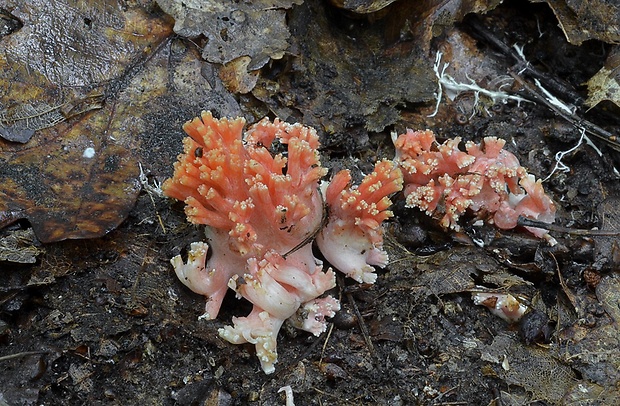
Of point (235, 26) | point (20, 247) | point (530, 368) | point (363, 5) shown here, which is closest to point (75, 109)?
point (20, 247)

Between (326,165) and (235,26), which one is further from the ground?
(235,26)

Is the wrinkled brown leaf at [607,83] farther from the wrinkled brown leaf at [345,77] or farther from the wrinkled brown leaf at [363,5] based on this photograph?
the wrinkled brown leaf at [363,5]

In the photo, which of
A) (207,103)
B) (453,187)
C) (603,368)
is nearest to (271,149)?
(207,103)

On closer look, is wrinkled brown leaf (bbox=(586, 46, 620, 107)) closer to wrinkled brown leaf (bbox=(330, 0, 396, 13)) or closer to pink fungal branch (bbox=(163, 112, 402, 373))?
wrinkled brown leaf (bbox=(330, 0, 396, 13))

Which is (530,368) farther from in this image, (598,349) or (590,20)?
(590,20)

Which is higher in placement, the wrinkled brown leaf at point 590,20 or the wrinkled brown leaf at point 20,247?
the wrinkled brown leaf at point 590,20

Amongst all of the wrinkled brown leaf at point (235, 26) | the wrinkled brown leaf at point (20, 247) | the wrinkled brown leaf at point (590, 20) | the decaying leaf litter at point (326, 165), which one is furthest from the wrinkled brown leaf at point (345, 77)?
the wrinkled brown leaf at point (20, 247)

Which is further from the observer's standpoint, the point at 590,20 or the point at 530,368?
the point at 590,20
